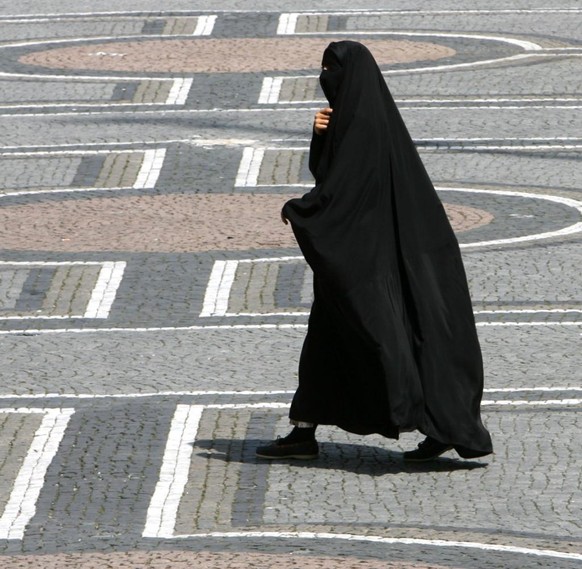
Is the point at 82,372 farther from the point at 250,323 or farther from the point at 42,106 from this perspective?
the point at 42,106

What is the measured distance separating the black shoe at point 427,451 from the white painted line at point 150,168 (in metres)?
7.93

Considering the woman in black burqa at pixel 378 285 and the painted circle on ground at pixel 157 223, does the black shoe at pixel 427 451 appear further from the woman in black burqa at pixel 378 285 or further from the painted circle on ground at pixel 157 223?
the painted circle on ground at pixel 157 223

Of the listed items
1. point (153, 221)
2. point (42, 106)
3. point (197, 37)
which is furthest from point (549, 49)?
point (153, 221)

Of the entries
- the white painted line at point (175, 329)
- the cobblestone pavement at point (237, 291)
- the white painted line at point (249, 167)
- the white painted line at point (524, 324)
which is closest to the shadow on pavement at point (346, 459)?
the cobblestone pavement at point (237, 291)

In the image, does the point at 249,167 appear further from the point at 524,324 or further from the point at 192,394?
the point at 192,394

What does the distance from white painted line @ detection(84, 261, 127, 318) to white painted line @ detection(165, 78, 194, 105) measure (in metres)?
7.23

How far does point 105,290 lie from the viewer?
13.4m

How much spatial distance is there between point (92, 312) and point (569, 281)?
344cm

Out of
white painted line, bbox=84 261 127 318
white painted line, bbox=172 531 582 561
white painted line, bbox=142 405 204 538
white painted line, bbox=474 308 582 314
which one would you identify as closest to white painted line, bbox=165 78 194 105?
white painted line, bbox=84 261 127 318

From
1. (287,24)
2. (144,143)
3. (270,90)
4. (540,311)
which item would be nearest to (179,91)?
(270,90)

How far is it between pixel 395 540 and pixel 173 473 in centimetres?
165

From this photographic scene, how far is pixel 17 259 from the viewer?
14.3 meters

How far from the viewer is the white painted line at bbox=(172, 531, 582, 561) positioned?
7669mm

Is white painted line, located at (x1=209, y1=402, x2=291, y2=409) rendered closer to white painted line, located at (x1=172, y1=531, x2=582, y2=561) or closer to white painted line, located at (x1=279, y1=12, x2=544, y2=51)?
white painted line, located at (x1=172, y1=531, x2=582, y2=561)
